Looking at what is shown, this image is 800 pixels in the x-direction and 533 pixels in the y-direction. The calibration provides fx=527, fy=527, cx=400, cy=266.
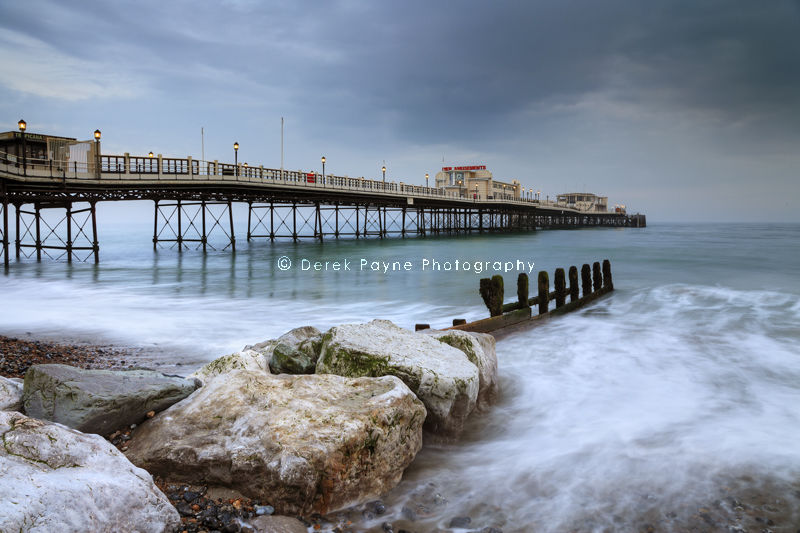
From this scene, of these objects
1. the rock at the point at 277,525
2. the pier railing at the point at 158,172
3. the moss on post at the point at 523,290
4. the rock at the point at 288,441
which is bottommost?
the rock at the point at 277,525

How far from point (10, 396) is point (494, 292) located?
310 inches

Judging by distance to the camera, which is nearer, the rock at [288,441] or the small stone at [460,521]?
the rock at [288,441]

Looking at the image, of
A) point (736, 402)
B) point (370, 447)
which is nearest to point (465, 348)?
point (370, 447)

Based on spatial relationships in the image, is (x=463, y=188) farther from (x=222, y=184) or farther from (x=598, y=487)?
(x=598, y=487)

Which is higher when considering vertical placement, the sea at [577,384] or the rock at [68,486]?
the rock at [68,486]

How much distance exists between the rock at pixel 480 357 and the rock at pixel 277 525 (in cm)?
335

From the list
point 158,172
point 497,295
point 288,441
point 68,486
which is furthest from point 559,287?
point 158,172

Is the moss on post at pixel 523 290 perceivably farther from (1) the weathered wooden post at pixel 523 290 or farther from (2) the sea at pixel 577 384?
(2) the sea at pixel 577 384

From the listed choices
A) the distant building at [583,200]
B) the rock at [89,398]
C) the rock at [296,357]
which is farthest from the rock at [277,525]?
the distant building at [583,200]

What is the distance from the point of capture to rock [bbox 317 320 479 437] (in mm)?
5402

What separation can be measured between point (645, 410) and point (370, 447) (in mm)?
4725

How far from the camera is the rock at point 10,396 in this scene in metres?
4.32

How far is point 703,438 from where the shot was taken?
623 cm

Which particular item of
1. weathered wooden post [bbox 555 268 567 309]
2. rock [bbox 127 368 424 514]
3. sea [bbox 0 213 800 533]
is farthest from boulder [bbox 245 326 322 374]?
weathered wooden post [bbox 555 268 567 309]
